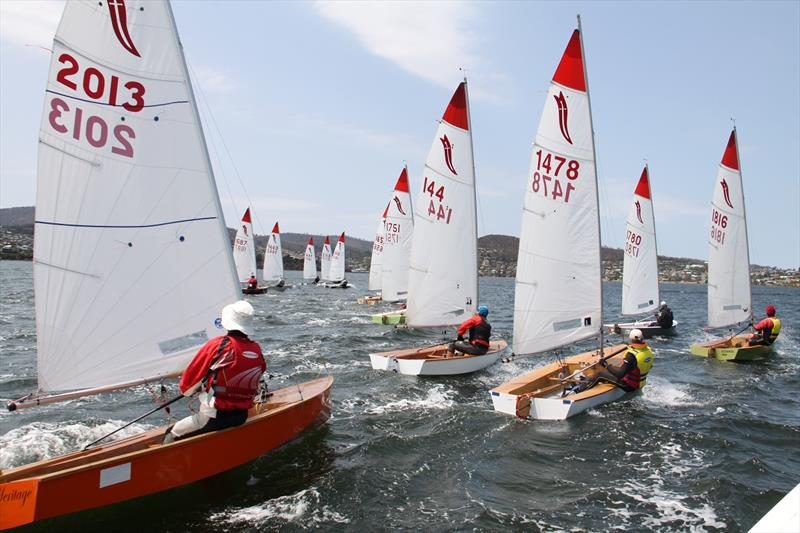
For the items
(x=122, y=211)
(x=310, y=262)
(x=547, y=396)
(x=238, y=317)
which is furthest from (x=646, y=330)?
(x=310, y=262)

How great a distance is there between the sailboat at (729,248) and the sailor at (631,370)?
9.59 m

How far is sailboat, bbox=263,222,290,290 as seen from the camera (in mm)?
47719

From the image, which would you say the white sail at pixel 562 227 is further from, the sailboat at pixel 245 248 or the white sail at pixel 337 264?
the white sail at pixel 337 264

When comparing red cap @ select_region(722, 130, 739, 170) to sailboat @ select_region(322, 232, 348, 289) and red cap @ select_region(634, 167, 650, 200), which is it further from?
sailboat @ select_region(322, 232, 348, 289)

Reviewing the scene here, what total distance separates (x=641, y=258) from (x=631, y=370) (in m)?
12.7

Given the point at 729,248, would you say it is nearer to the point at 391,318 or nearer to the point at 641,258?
the point at 641,258

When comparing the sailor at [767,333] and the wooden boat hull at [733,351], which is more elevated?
the sailor at [767,333]

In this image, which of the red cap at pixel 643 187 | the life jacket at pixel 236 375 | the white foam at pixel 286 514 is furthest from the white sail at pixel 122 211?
the red cap at pixel 643 187

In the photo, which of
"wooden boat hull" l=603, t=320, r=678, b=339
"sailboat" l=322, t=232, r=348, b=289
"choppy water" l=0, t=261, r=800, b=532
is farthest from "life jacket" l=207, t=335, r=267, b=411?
"sailboat" l=322, t=232, r=348, b=289

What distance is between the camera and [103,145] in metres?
6.13

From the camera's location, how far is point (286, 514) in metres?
5.75

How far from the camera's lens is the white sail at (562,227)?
35.5 ft

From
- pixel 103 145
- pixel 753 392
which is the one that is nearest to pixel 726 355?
pixel 753 392

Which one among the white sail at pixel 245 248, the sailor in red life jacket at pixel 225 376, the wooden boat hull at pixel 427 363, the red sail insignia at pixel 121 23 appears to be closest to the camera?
the sailor in red life jacket at pixel 225 376
